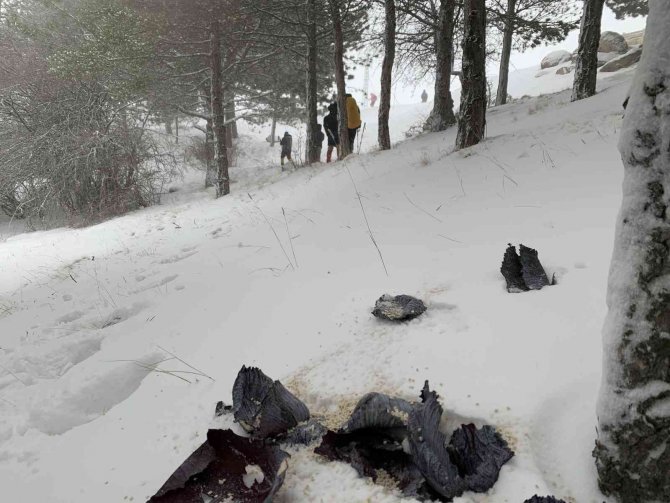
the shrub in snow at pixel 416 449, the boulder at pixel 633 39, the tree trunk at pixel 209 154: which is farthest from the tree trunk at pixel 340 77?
the boulder at pixel 633 39

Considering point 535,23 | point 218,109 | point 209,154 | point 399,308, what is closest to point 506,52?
point 535,23

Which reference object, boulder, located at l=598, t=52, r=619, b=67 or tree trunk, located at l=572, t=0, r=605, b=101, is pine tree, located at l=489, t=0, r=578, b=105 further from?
boulder, located at l=598, t=52, r=619, b=67

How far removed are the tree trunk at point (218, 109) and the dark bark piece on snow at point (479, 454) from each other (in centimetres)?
1052

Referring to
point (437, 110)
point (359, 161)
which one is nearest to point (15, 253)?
point (359, 161)

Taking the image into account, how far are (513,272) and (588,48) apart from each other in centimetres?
832

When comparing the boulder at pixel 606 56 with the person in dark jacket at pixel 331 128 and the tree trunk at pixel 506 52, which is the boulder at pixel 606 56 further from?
the person in dark jacket at pixel 331 128

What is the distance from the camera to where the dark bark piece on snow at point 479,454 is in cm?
119

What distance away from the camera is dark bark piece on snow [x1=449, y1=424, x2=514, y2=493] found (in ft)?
3.89

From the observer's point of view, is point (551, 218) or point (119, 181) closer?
point (551, 218)

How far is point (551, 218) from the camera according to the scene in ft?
9.90

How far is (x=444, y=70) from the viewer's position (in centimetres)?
953

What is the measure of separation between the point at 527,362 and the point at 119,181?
1290 centimetres

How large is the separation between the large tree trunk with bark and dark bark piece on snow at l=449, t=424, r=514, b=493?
0.27m

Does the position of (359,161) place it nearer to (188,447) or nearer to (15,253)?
(188,447)
